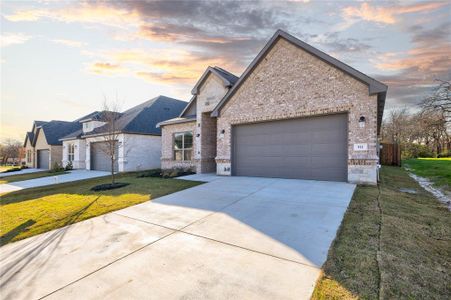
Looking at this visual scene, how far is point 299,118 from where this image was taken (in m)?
10.6

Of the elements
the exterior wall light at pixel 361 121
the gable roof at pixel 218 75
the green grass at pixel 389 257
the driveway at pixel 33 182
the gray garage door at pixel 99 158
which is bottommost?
the driveway at pixel 33 182

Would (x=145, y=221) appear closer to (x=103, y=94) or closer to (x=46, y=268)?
(x=46, y=268)

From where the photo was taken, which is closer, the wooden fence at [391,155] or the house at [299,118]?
the house at [299,118]

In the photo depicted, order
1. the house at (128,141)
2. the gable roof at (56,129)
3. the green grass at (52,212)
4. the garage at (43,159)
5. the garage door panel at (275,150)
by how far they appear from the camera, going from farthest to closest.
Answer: the garage at (43,159) < the gable roof at (56,129) < the house at (128,141) < the garage door panel at (275,150) < the green grass at (52,212)

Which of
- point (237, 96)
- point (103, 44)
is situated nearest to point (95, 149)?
point (103, 44)

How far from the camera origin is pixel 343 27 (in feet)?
34.4

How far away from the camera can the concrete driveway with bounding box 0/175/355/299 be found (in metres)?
2.81

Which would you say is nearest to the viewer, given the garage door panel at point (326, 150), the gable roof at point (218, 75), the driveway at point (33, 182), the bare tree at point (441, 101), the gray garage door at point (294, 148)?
the garage door panel at point (326, 150)

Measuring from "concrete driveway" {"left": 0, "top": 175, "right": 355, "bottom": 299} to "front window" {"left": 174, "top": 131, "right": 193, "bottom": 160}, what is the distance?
992 centimetres

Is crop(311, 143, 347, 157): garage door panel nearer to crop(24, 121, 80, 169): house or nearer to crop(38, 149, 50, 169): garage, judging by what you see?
crop(24, 121, 80, 169): house

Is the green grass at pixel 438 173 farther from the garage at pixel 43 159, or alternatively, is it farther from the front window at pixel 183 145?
the garage at pixel 43 159

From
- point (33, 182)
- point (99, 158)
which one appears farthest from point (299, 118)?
point (99, 158)

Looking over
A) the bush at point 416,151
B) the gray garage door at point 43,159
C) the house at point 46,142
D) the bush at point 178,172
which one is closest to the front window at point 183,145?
the bush at point 178,172

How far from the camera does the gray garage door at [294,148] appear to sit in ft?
31.8
